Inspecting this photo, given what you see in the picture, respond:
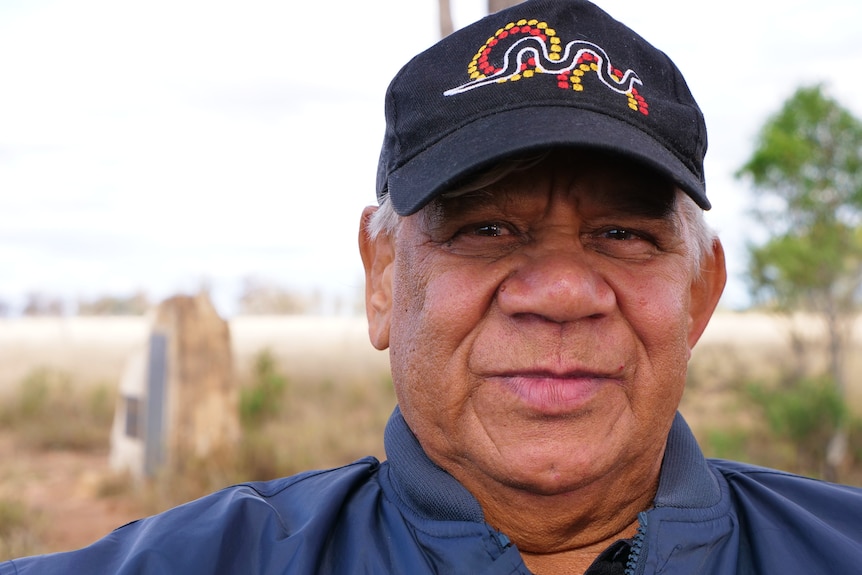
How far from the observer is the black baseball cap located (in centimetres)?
145

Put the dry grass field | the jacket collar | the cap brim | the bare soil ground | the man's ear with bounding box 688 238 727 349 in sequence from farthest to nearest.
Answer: the dry grass field → the bare soil ground → the man's ear with bounding box 688 238 727 349 → the jacket collar → the cap brim

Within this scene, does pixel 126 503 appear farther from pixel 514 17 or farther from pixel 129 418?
pixel 514 17

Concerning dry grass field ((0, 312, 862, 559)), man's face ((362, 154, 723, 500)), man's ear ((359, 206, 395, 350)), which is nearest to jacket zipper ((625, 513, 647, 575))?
man's face ((362, 154, 723, 500))

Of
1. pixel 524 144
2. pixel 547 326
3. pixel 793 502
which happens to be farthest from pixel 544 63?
pixel 793 502

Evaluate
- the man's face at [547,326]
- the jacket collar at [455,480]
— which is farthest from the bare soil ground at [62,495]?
the man's face at [547,326]

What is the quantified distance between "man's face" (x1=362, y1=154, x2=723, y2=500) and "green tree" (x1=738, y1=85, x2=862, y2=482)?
6612mm

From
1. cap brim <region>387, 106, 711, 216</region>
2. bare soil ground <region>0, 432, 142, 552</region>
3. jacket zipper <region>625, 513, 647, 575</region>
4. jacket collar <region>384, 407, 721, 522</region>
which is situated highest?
cap brim <region>387, 106, 711, 216</region>

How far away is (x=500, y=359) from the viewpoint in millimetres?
1536

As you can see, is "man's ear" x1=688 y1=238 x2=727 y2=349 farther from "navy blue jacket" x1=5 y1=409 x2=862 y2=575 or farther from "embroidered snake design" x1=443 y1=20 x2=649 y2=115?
"embroidered snake design" x1=443 y1=20 x2=649 y2=115

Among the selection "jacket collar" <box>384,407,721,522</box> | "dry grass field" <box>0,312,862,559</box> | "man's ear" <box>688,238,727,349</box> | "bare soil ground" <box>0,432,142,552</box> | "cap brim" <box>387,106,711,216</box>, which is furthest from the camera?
"dry grass field" <box>0,312,862,559</box>

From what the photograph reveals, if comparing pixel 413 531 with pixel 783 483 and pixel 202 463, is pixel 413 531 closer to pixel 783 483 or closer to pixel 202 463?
pixel 783 483

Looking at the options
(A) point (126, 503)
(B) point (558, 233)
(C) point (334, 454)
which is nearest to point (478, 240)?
(B) point (558, 233)

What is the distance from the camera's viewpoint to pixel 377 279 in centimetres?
191

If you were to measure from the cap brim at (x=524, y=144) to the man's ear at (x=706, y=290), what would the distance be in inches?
15.2
